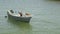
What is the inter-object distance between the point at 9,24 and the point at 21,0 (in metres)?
5.47

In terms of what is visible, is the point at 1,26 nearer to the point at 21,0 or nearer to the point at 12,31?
the point at 12,31

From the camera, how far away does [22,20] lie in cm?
576

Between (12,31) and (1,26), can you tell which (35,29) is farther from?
(1,26)

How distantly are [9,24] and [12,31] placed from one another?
2.09 feet

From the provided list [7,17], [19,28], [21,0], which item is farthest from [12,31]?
[21,0]

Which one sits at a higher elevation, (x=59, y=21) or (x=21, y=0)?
(x=21, y=0)

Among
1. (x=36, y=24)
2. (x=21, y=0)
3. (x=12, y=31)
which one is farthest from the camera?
(x=21, y=0)

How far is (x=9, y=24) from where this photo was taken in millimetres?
5613

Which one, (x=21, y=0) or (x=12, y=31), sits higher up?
(x=21, y=0)

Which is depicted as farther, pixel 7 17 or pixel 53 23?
pixel 7 17

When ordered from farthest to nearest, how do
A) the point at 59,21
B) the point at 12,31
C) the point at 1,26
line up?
the point at 59,21 → the point at 1,26 → the point at 12,31

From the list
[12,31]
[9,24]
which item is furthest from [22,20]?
[12,31]

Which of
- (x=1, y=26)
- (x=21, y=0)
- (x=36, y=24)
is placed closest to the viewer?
(x=1, y=26)

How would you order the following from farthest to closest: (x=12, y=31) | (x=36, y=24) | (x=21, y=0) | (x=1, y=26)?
(x=21, y=0), (x=36, y=24), (x=1, y=26), (x=12, y=31)
